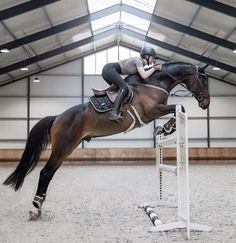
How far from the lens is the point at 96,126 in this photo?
15.7 ft

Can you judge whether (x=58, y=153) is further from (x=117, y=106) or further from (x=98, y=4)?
(x=98, y=4)

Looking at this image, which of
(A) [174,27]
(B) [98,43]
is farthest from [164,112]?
(B) [98,43]

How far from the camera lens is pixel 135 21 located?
18938 millimetres

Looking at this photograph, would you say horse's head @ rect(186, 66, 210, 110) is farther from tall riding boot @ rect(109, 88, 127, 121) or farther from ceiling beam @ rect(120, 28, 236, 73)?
ceiling beam @ rect(120, 28, 236, 73)

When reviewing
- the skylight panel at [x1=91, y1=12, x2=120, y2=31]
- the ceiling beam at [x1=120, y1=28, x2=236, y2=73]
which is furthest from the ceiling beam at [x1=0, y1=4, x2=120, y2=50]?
the ceiling beam at [x1=120, y1=28, x2=236, y2=73]

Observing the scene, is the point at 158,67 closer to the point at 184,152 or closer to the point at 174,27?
the point at 184,152

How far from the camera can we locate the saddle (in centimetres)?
468

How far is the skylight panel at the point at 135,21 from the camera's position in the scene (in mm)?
18328

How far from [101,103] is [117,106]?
268 mm

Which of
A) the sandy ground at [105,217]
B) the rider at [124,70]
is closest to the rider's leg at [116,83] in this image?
the rider at [124,70]

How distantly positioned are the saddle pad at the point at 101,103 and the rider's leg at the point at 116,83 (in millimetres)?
133

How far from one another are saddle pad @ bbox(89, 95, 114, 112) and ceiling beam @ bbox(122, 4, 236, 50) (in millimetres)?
12077

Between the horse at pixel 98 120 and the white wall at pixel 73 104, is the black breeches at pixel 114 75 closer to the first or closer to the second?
the horse at pixel 98 120

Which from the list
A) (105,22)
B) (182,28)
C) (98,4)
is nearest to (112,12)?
(98,4)
